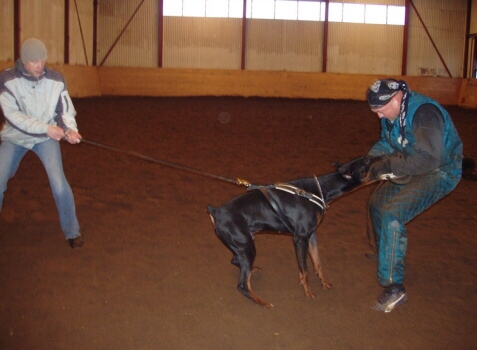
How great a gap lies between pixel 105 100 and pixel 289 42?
1011cm

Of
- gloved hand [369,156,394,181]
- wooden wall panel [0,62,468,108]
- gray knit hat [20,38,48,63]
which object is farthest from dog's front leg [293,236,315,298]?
wooden wall panel [0,62,468,108]

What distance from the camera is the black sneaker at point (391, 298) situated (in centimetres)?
434

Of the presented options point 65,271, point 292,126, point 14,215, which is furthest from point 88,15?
point 65,271

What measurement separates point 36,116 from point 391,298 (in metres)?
3.50

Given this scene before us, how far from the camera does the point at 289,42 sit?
2591cm

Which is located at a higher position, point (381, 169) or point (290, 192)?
point (381, 169)

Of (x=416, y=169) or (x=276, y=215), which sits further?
(x=276, y=215)

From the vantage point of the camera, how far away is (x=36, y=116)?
511cm

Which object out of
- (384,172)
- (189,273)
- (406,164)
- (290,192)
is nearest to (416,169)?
(406,164)

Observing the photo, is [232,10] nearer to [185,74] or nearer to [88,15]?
[185,74]

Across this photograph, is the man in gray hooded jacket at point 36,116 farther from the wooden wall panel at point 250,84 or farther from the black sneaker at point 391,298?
the wooden wall panel at point 250,84

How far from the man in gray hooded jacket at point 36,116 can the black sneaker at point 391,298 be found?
300 centimetres

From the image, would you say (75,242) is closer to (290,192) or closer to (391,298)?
(290,192)

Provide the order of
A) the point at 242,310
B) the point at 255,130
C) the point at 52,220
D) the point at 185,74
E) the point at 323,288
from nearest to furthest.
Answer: the point at 242,310 → the point at 323,288 → the point at 52,220 → the point at 255,130 → the point at 185,74
